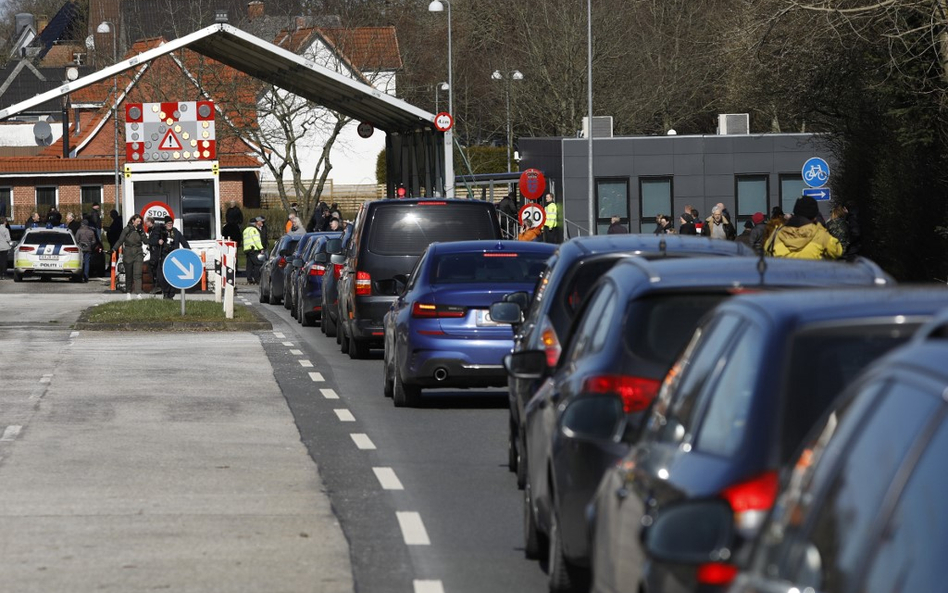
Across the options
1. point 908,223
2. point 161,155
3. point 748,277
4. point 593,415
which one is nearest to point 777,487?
point 593,415

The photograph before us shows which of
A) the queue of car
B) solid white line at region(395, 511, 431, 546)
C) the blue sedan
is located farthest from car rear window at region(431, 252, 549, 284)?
solid white line at region(395, 511, 431, 546)

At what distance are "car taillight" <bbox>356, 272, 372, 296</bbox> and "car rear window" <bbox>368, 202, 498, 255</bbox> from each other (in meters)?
0.30

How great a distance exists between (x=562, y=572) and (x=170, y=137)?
3119cm

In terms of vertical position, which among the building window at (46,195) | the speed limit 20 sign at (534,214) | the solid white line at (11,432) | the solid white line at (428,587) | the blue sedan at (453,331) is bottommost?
the solid white line at (428,587)

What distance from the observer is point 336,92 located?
42.9 metres

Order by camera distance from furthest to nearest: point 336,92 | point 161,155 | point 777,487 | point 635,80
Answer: point 635,80
point 336,92
point 161,155
point 777,487

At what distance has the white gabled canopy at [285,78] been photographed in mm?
38219

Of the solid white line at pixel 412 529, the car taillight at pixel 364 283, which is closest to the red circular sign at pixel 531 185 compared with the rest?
the car taillight at pixel 364 283

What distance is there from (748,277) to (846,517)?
3.64m

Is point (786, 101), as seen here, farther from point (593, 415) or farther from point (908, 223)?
point (593, 415)

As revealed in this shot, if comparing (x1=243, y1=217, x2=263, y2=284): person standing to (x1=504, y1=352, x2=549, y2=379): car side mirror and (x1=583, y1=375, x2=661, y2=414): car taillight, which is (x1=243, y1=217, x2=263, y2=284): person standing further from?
(x1=583, y1=375, x2=661, y2=414): car taillight

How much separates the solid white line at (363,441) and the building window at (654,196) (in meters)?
45.7

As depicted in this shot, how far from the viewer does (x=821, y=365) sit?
429cm

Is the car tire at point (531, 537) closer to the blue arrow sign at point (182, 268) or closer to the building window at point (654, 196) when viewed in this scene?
the blue arrow sign at point (182, 268)
